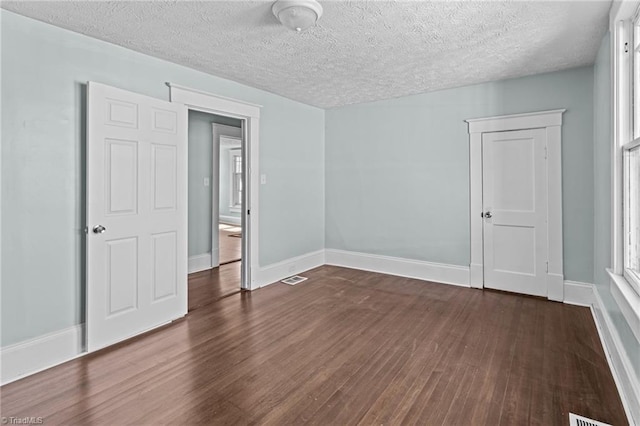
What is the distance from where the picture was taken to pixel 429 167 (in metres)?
4.65

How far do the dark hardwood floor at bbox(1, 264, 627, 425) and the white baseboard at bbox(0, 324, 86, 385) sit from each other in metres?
0.10

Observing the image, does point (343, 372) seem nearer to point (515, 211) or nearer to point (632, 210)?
point (632, 210)

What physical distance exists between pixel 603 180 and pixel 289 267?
371 centimetres

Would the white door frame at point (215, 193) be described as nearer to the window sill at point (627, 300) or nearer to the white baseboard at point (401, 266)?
the white baseboard at point (401, 266)

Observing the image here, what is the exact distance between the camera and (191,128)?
5.06 m

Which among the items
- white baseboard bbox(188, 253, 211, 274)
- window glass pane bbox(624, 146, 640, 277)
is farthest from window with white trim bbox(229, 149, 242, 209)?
window glass pane bbox(624, 146, 640, 277)

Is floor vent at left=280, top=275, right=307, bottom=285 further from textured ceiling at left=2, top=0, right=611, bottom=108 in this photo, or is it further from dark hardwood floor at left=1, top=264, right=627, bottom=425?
textured ceiling at left=2, top=0, right=611, bottom=108

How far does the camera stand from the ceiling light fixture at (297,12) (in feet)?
7.25

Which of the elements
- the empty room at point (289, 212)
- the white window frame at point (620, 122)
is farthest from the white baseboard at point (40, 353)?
the white window frame at point (620, 122)

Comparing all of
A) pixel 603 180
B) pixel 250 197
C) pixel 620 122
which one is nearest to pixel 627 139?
pixel 620 122

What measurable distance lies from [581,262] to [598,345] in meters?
1.24

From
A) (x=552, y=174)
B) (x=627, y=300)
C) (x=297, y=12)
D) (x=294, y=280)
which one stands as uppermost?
(x=297, y=12)

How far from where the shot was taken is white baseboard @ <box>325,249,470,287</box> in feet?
14.6

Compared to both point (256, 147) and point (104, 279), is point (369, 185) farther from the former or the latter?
point (104, 279)
